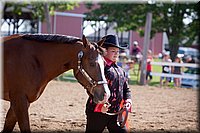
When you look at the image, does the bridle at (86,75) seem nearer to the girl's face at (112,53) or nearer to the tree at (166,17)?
the girl's face at (112,53)

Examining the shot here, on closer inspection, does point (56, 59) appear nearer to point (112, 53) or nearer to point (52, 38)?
point (52, 38)

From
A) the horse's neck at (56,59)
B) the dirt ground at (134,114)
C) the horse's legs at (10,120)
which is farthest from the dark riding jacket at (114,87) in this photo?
the dirt ground at (134,114)

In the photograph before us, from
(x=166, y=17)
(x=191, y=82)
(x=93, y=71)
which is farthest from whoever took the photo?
(x=166, y=17)

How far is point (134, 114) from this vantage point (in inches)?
322

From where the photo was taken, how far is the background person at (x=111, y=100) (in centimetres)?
442

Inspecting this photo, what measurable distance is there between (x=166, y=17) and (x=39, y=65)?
19000 millimetres

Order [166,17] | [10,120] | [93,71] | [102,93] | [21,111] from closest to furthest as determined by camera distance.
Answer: [102,93] < [93,71] < [21,111] < [10,120] < [166,17]

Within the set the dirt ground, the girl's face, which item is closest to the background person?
the girl's face

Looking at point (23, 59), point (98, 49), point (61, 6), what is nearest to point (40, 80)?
point (23, 59)

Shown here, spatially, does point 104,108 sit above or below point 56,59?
below

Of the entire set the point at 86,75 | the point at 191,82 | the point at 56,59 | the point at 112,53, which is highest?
the point at 112,53

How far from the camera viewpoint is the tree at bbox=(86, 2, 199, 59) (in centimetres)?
2178

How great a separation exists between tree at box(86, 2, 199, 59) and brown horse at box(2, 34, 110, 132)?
16.9 metres

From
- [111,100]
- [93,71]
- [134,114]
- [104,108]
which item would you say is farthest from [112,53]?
[134,114]
